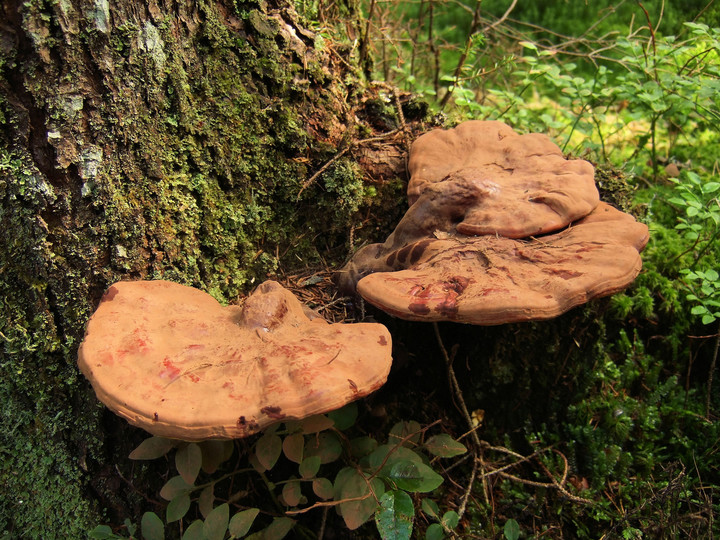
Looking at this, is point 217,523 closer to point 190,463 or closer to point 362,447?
point 190,463

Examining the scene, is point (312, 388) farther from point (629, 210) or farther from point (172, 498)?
point (629, 210)

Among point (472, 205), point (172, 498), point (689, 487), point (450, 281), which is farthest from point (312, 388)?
point (689, 487)

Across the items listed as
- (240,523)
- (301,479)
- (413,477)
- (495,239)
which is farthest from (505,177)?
(240,523)

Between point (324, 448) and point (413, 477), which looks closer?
point (413, 477)

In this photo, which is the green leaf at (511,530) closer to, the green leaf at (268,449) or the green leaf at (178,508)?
the green leaf at (268,449)

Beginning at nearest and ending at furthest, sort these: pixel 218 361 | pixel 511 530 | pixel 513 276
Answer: pixel 218 361, pixel 513 276, pixel 511 530

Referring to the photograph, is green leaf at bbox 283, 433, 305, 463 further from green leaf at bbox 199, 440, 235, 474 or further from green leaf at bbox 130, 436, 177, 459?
green leaf at bbox 130, 436, 177, 459

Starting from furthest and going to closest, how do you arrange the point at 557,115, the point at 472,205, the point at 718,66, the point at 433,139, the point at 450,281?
the point at 557,115 < the point at 718,66 < the point at 433,139 < the point at 472,205 < the point at 450,281
